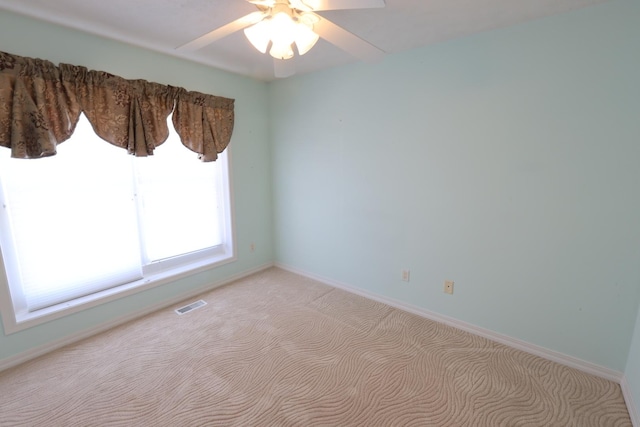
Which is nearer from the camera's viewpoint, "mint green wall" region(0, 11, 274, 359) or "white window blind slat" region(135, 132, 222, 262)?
"mint green wall" region(0, 11, 274, 359)

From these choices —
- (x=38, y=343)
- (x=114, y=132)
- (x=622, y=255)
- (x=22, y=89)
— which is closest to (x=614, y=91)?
(x=622, y=255)

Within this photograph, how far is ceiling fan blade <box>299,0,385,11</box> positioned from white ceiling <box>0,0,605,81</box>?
0.57m

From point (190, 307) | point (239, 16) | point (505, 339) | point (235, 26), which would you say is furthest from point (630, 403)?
point (239, 16)

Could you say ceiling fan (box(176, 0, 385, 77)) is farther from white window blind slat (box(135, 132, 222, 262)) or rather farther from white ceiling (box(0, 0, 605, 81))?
white window blind slat (box(135, 132, 222, 262))

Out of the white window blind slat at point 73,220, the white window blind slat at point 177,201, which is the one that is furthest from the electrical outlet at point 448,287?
the white window blind slat at point 73,220

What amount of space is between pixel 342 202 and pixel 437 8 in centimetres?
176

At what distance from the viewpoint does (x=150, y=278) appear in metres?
2.68

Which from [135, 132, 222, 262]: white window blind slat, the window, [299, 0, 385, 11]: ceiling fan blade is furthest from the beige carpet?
[299, 0, 385, 11]: ceiling fan blade

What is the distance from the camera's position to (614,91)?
1676mm

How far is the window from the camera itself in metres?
2.00

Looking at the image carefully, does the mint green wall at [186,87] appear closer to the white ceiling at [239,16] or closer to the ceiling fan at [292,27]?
the white ceiling at [239,16]

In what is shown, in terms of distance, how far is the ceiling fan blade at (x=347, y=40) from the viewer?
140 cm

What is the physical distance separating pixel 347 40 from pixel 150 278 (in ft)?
8.53

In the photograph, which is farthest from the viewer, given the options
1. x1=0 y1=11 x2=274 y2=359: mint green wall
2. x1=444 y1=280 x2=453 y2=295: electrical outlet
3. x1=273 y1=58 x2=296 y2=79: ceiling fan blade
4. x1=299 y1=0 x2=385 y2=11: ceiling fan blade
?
x1=444 y1=280 x2=453 y2=295: electrical outlet
